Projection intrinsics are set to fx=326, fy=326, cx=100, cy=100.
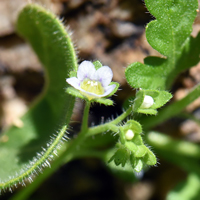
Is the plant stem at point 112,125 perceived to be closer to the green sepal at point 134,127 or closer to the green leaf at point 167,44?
the green sepal at point 134,127

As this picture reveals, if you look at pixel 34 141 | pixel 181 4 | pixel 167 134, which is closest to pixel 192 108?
pixel 167 134

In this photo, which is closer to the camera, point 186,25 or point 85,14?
point 186,25

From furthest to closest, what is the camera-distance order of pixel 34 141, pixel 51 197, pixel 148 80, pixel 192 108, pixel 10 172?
pixel 51 197 < pixel 192 108 < pixel 34 141 < pixel 10 172 < pixel 148 80

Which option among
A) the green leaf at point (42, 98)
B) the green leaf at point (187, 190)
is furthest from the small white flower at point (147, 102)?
the green leaf at point (187, 190)

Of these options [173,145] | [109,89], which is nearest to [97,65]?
[109,89]

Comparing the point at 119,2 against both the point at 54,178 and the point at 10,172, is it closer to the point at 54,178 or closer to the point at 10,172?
the point at 10,172

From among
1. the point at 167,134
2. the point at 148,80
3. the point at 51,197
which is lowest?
the point at 51,197

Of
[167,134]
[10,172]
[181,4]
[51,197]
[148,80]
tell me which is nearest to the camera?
[181,4]

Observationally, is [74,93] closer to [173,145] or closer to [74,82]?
[74,82]
